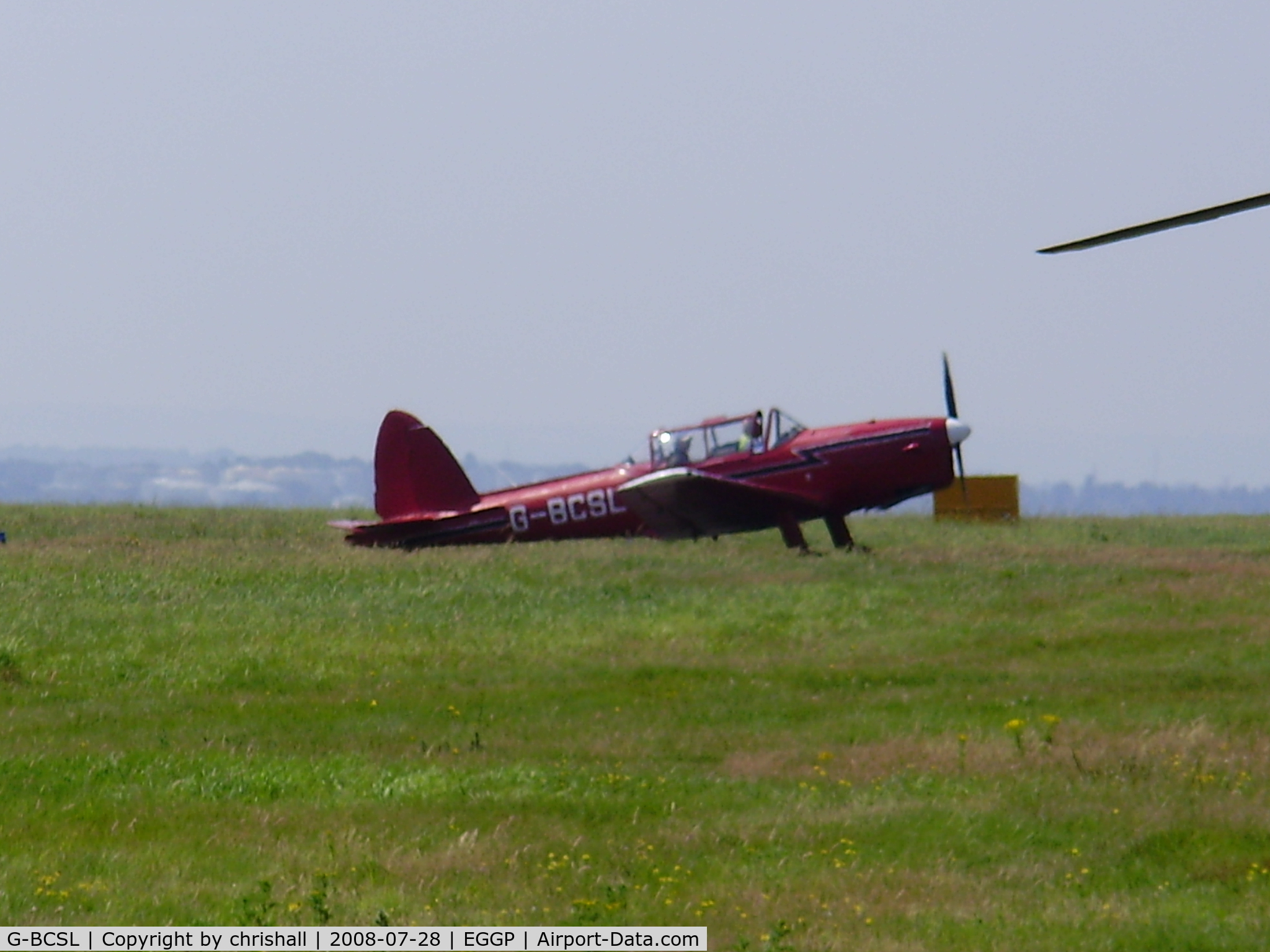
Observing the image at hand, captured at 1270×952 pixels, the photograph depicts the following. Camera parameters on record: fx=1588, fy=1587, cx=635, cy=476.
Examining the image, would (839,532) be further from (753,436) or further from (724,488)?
(724,488)

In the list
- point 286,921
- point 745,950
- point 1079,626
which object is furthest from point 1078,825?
point 1079,626

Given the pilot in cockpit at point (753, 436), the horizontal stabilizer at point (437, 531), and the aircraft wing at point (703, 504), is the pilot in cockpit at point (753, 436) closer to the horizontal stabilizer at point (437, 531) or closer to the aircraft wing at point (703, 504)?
the aircraft wing at point (703, 504)

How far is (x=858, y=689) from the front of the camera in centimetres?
1525

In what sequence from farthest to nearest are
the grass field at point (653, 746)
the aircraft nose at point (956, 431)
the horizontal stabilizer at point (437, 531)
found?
1. the horizontal stabilizer at point (437, 531)
2. the aircraft nose at point (956, 431)
3. the grass field at point (653, 746)

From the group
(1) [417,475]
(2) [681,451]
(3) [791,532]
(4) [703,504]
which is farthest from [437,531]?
(3) [791,532]

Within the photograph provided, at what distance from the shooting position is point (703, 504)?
88.2 feet

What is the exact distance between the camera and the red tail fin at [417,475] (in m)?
30.3

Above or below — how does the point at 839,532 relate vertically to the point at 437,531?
below

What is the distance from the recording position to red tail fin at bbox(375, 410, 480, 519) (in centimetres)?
3031

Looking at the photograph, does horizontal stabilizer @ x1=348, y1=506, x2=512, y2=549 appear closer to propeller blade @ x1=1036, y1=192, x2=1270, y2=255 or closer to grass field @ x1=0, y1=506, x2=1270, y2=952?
grass field @ x1=0, y1=506, x2=1270, y2=952

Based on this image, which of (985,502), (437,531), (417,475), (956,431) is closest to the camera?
(956,431)
